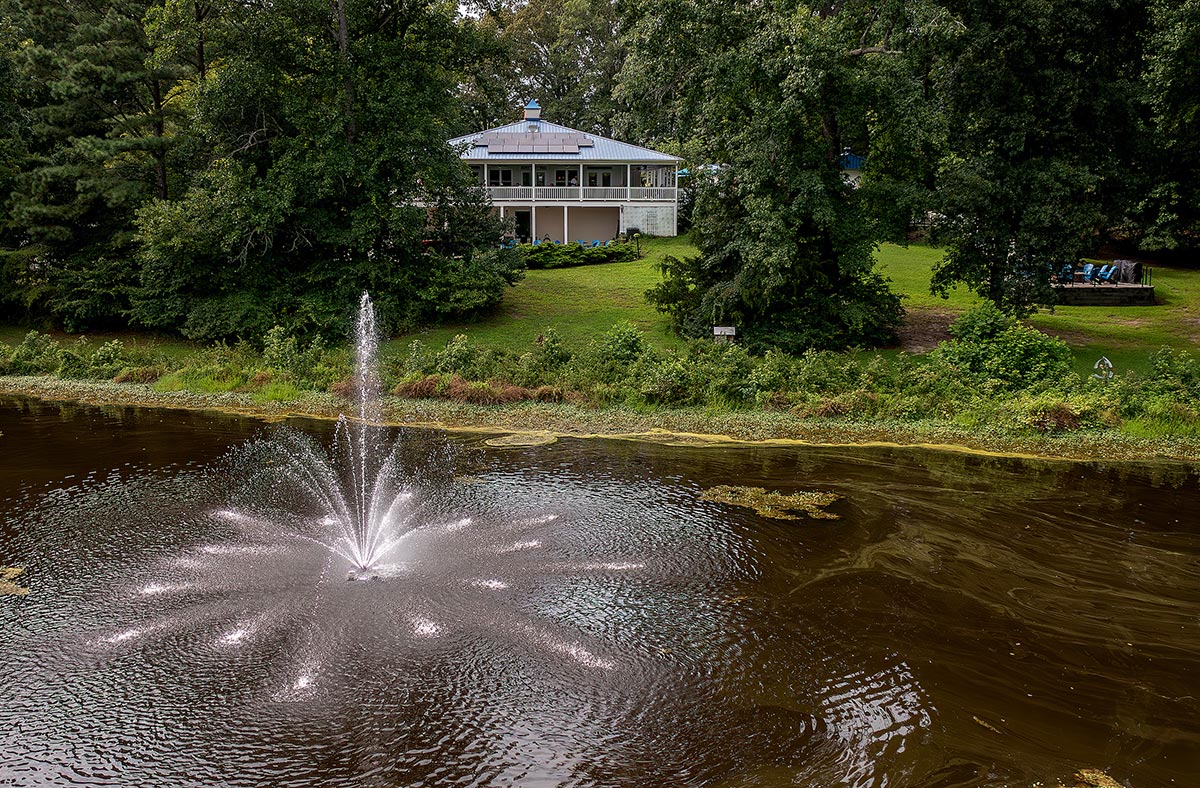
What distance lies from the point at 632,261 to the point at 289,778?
1214 inches

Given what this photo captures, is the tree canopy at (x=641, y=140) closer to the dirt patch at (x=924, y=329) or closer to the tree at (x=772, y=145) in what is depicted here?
the tree at (x=772, y=145)

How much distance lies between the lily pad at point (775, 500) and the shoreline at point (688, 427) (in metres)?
2.78

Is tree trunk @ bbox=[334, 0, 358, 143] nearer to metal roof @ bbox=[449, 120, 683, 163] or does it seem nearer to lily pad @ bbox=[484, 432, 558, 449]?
lily pad @ bbox=[484, 432, 558, 449]

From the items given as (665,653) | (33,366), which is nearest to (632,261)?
(33,366)

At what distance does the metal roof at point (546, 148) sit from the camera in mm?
41688

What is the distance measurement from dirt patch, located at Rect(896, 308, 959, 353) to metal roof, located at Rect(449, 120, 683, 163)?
19.9m

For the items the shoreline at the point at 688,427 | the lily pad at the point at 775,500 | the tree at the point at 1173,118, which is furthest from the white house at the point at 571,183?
the lily pad at the point at 775,500

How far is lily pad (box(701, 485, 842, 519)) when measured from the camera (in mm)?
12156

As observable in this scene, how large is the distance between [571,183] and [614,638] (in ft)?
123

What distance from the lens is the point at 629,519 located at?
11.9 meters

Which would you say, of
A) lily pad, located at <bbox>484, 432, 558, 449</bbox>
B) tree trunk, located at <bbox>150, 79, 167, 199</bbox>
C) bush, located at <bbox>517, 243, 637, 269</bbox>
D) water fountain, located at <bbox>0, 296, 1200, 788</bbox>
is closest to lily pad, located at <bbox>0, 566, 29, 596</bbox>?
water fountain, located at <bbox>0, 296, 1200, 788</bbox>

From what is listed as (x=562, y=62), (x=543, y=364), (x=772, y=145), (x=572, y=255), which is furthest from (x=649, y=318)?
(x=562, y=62)

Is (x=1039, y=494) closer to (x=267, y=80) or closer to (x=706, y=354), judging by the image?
(x=706, y=354)

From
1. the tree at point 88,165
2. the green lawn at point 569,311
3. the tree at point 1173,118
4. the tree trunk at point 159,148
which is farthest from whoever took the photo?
the tree trunk at point 159,148
